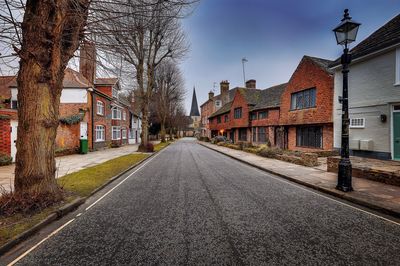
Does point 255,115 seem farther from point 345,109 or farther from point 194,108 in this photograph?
point 194,108

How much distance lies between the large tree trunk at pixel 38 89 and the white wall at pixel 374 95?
12.7 meters

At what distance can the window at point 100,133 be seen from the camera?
2393cm

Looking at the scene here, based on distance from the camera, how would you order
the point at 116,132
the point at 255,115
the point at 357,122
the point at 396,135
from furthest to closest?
the point at 116,132, the point at 255,115, the point at 357,122, the point at 396,135

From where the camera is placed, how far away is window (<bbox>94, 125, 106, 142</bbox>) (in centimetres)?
2393

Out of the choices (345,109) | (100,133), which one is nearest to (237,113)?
(100,133)

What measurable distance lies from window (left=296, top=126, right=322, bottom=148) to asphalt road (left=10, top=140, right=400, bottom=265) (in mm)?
12657

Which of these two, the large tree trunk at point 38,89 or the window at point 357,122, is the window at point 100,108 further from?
the window at point 357,122

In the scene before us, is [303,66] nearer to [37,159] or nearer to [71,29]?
[71,29]

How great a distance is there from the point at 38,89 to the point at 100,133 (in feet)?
70.7

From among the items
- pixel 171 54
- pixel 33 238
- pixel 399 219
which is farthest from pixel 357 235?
pixel 171 54

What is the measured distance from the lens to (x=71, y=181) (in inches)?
316

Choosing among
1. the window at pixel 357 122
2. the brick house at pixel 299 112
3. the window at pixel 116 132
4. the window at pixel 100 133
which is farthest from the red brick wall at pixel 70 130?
the window at pixel 357 122

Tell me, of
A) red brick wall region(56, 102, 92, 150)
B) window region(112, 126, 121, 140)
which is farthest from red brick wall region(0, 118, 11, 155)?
window region(112, 126, 121, 140)

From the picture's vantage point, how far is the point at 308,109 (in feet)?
59.0
